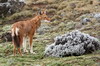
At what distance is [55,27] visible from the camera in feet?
63.3

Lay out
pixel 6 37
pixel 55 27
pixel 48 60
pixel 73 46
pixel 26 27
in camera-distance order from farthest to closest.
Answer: pixel 55 27 < pixel 6 37 < pixel 26 27 < pixel 73 46 < pixel 48 60

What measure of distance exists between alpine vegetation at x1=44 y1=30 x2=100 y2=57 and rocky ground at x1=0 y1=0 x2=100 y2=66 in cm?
36

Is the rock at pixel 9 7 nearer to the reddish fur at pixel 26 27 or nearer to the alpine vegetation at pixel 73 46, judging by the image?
the reddish fur at pixel 26 27

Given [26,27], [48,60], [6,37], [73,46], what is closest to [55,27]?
[6,37]

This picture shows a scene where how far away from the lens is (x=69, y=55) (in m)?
11.3

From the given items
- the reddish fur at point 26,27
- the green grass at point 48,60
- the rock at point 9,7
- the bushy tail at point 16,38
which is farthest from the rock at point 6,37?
the rock at point 9,7

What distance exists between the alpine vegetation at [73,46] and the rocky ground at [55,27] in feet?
1.17

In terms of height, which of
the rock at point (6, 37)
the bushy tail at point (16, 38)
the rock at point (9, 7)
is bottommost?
the rock at point (6, 37)

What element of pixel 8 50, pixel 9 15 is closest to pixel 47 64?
pixel 8 50

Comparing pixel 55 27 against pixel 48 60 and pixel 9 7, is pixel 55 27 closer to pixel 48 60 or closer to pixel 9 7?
pixel 9 7

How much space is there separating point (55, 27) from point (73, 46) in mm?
7904

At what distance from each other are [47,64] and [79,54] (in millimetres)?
1780

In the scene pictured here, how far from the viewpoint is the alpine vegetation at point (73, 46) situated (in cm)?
1124

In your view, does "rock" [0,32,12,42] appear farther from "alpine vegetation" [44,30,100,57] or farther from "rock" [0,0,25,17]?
"rock" [0,0,25,17]
